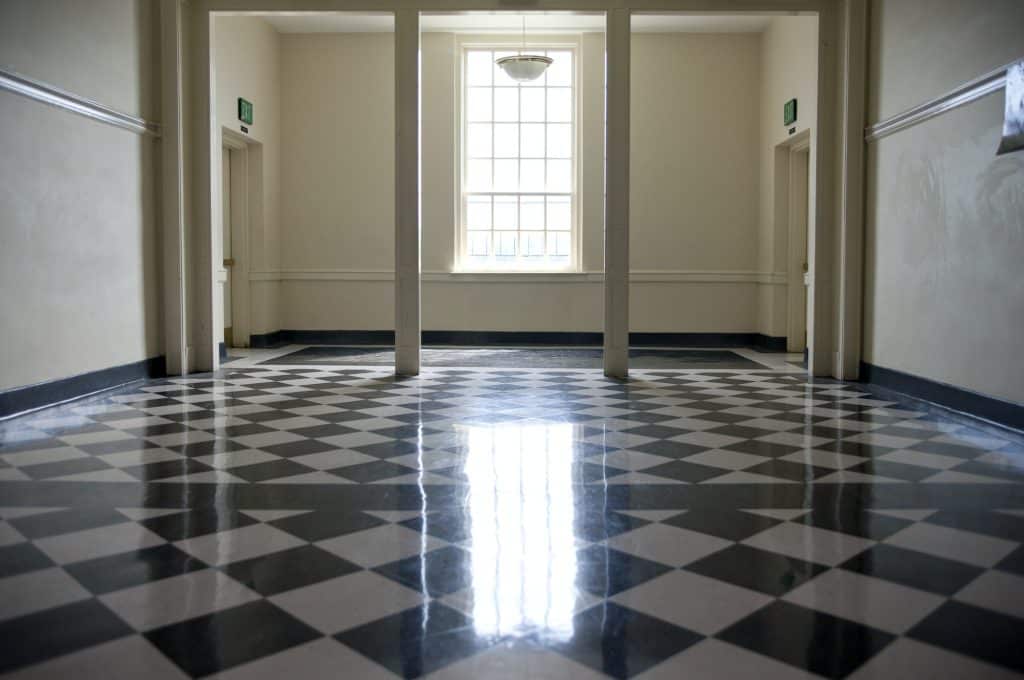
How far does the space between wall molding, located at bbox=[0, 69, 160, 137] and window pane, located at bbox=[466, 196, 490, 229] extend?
5.24 m

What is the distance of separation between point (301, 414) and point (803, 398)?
3858 millimetres

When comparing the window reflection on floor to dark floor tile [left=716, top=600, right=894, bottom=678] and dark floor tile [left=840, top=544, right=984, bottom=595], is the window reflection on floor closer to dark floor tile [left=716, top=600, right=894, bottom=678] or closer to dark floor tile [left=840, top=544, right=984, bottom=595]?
dark floor tile [left=716, top=600, right=894, bottom=678]

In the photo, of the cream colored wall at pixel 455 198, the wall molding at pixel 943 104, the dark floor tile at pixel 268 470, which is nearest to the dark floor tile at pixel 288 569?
the dark floor tile at pixel 268 470

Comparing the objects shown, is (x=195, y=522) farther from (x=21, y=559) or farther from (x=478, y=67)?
(x=478, y=67)

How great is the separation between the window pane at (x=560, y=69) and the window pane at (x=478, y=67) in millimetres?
849

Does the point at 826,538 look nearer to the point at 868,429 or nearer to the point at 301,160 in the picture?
the point at 868,429

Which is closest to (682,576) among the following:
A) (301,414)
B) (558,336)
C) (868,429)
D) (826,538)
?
(826,538)

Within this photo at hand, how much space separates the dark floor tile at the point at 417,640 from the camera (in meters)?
2.25

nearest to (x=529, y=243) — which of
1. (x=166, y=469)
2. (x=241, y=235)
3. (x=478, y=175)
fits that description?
(x=478, y=175)

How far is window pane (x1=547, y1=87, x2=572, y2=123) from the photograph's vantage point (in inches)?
492

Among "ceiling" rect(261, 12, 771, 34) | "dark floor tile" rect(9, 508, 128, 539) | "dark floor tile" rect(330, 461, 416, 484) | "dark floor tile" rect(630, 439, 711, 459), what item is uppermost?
"ceiling" rect(261, 12, 771, 34)

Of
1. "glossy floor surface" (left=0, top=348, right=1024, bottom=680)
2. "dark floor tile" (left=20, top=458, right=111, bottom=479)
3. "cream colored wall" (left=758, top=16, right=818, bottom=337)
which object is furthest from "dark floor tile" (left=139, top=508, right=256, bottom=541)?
"cream colored wall" (left=758, top=16, right=818, bottom=337)

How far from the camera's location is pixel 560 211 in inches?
497

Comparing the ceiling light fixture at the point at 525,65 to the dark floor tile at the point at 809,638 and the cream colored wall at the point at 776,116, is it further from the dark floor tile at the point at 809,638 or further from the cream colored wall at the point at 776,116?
→ the dark floor tile at the point at 809,638
